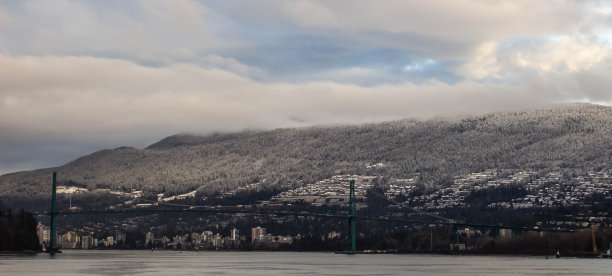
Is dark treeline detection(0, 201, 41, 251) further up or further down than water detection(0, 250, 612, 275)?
further up

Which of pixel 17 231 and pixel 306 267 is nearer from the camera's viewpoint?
pixel 306 267

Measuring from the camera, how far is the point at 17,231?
13225 cm

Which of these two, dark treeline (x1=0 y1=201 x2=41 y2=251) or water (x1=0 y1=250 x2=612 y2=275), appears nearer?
water (x1=0 y1=250 x2=612 y2=275)

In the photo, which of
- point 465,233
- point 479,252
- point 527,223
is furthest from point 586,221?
point 479,252

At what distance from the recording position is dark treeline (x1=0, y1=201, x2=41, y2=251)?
129 meters

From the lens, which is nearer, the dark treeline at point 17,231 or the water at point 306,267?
the water at point 306,267

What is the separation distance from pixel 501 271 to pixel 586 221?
98.3 m

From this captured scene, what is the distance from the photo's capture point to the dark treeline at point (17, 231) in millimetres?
128875

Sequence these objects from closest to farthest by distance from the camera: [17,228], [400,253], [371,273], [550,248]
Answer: [371,273]
[17,228]
[550,248]
[400,253]

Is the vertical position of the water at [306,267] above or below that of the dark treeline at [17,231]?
below

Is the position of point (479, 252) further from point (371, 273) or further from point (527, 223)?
point (371, 273)

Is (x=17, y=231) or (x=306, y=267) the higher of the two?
(x=17, y=231)

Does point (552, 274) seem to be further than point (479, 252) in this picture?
No

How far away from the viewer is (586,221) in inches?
6816
